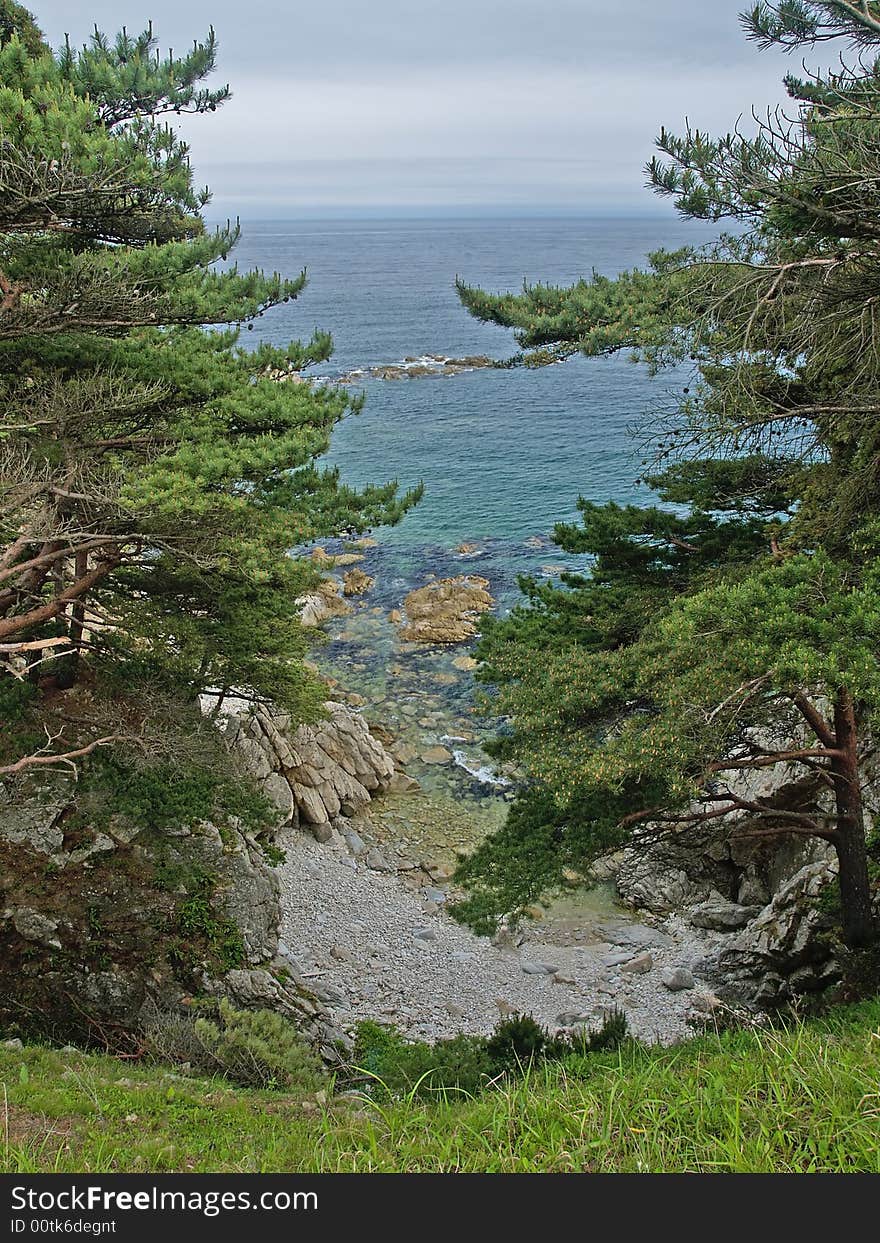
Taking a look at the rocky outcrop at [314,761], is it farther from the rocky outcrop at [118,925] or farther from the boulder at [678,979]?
the boulder at [678,979]

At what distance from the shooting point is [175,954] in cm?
1248

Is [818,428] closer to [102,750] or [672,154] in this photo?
[672,154]

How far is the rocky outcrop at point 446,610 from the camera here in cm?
3002

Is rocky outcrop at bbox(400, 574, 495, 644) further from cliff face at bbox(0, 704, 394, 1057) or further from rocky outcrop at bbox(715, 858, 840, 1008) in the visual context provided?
rocky outcrop at bbox(715, 858, 840, 1008)

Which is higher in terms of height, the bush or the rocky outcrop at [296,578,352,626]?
the rocky outcrop at [296,578,352,626]

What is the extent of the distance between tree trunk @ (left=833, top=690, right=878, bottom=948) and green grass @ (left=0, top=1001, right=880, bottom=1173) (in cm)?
386

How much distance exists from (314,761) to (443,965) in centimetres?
699

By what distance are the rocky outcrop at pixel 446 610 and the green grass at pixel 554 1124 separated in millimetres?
22873

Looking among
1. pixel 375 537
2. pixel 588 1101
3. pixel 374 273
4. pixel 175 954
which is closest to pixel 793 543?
pixel 588 1101

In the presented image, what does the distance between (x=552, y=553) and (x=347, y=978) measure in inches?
928

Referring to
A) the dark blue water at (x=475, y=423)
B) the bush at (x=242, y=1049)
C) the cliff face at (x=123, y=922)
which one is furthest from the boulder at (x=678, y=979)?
the dark blue water at (x=475, y=423)

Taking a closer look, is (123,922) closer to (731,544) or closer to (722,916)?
(731,544)

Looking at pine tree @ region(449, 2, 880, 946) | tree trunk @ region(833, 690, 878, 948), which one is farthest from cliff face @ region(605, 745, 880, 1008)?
pine tree @ region(449, 2, 880, 946)

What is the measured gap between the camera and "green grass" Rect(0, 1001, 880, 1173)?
4785 millimetres
